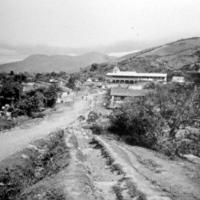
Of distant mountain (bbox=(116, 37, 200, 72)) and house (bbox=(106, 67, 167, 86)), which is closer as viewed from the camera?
house (bbox=(106, 67, 167, 86))

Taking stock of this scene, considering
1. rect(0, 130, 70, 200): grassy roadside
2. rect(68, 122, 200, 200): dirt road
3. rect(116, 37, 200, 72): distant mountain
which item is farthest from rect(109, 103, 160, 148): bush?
rect(116, 37, 200, 72): distant mountain

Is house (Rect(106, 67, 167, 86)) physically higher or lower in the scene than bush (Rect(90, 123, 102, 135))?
higher

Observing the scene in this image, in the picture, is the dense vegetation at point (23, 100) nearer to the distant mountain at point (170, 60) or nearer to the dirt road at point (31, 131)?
the dirt road at point (31, 131)

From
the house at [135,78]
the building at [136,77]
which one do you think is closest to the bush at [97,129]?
the house at [135,78]

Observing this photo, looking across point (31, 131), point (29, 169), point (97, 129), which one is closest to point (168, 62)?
point (31, 131)

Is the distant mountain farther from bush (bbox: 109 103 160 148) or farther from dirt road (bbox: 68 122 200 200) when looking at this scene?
dirt road (bbox: 68 122 200 200)

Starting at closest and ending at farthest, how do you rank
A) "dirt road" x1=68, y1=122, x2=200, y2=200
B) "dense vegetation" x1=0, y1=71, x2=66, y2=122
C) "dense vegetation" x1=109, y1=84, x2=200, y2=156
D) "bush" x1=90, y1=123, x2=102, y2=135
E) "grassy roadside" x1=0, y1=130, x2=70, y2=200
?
"dirt road" x1=68, y1=122, x2=200, y2=200
"grassy roadside" x1=0, y1=130, x2=70, y2=200
"dense vegetation" x1=109, y1=84, x2=200, y2=156
"bush" x1=90, y1=123, x2=102, y2=135
"dense vegetation" x1=0, y1=71, x2=66, y2=122
